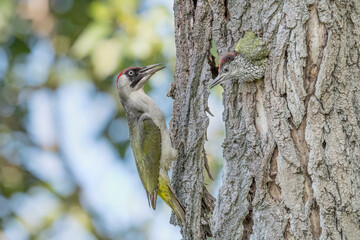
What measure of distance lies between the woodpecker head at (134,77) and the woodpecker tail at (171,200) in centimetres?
112

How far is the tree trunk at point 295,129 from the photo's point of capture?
9.63 ft

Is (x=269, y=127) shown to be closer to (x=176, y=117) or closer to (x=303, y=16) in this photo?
(x=303, y=16)

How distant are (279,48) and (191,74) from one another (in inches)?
35.5

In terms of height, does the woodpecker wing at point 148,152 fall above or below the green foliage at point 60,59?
below

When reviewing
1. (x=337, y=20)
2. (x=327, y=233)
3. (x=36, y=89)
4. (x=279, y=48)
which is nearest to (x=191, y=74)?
(x=279, y=48)

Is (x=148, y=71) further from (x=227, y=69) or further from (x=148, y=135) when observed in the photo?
(x=227, y=69)

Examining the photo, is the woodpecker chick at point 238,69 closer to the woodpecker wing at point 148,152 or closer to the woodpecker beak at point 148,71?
the woodpecker wing at point 148,152

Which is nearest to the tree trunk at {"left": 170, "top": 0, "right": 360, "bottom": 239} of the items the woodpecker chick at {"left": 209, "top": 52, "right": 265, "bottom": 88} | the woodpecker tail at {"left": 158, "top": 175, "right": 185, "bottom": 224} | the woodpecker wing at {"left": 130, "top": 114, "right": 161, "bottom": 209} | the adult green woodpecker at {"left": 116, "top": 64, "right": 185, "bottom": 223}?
the woodpecker chick at {"left": 209, "top": 52, "right": 265, "bottom": 88}

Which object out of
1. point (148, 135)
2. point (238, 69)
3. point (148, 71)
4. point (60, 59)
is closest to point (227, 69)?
point (238, 69)

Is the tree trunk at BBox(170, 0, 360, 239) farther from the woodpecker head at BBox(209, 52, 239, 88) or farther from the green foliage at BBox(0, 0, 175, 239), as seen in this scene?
the green foliage at BBox(0, 0, 175, 239)

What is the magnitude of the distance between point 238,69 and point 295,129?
52cm

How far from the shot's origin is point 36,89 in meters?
8.84

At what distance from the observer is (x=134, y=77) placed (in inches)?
204

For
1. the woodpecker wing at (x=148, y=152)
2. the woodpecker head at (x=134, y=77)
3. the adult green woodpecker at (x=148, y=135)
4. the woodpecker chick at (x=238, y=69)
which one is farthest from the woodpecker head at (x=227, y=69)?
the woodpecker head at (x=134, y=77)
